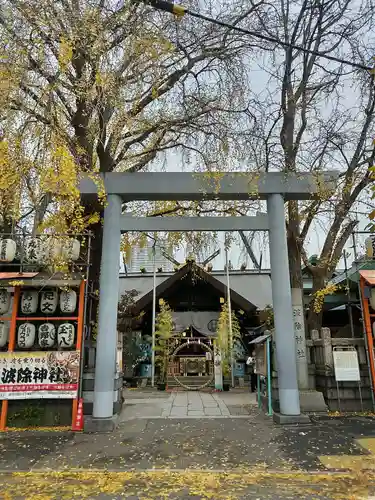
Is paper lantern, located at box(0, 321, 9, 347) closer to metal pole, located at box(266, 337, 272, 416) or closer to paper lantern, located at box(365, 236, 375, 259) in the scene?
metal pole, located at box(266, 337, 272, 416)

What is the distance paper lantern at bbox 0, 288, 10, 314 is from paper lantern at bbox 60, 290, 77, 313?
1159 millimetres

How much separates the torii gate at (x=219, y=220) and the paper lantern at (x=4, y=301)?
82.3 inches

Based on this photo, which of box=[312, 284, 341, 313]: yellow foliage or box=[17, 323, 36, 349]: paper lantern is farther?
box=[312, 284, 341, 313]: yellow foliage

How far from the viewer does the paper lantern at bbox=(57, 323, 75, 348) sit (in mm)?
7926

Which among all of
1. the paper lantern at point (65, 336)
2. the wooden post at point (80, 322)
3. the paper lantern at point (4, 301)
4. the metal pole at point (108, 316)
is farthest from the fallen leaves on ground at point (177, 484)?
the paper lantern at point (4, 301)

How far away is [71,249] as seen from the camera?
8062mm

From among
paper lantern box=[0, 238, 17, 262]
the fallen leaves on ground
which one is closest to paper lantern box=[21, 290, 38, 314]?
paper lantern box=[0, 238, 17, 262]

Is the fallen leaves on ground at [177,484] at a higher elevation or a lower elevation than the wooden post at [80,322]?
lower

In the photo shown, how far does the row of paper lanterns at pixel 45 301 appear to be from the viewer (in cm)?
810

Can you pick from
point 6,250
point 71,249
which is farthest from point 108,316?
point 6,250

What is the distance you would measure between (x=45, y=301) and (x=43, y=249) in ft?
3.67

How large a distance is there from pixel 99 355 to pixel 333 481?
4.66 m

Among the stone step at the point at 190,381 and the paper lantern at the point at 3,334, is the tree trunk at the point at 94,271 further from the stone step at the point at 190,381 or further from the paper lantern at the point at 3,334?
the stone step at the point at 190,381

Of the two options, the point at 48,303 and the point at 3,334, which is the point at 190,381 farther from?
the point at 3,334
